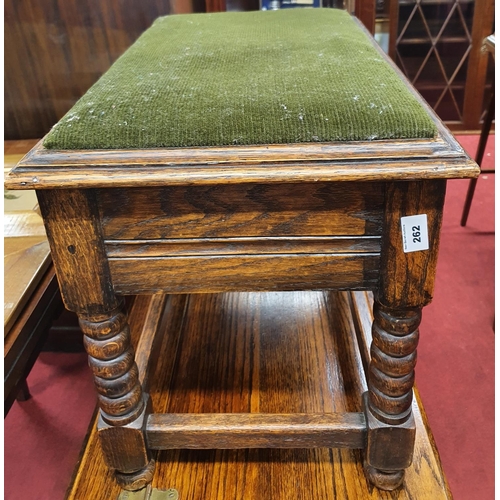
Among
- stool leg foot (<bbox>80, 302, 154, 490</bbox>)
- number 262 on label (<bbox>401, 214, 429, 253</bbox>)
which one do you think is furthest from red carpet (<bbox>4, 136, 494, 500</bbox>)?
number 262 on label (<bbox>401, 214, 429, 253</bbox>)

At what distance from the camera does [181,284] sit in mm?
722

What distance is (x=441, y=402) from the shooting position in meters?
1.20

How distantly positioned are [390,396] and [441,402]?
0.49 metres

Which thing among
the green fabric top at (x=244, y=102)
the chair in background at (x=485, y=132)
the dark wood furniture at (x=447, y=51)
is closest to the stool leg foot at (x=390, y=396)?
the green fabric top at (x=244, y=102)

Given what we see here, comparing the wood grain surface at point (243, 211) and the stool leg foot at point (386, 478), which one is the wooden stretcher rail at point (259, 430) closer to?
the stool leg foot at point (386, 478)

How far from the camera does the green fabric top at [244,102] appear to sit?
63cm

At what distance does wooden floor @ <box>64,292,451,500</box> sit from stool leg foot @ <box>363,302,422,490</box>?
62 mm

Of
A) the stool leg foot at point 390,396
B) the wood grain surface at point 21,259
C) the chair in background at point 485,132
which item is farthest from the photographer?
the chair in background at point 485,132

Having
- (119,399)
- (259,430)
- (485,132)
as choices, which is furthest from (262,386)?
(485,132)

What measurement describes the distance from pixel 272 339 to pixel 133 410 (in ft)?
1.37

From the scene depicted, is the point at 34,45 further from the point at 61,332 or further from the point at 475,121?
the point at 475,121

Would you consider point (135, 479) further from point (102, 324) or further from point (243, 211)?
point (243, 211)

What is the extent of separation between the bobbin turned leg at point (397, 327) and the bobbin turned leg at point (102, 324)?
345mm

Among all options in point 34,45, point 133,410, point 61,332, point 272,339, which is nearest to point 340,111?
point 133,410
